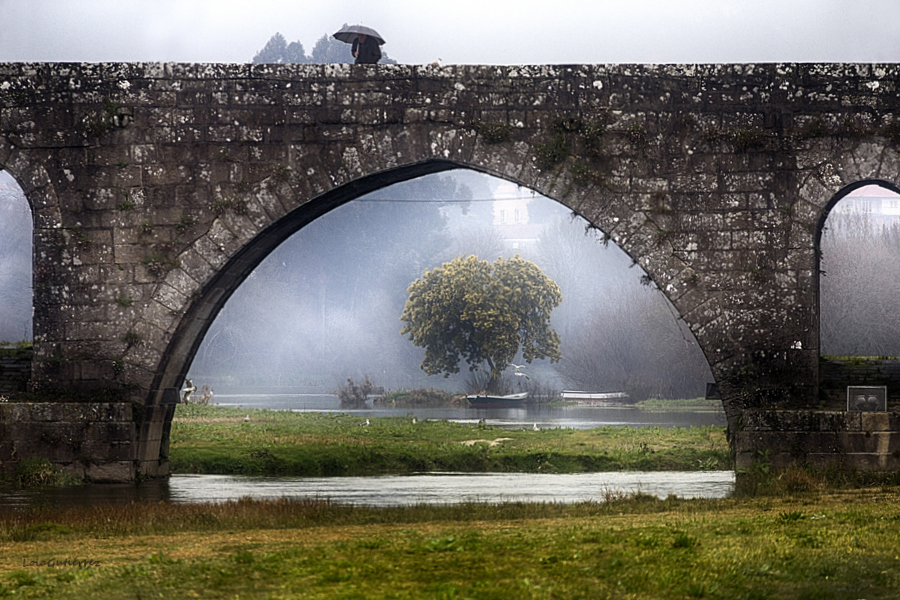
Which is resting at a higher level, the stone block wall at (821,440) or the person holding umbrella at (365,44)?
the person holding umbrella at (365,44)

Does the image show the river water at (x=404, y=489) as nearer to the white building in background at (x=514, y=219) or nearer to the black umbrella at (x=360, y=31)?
the black umbrella at (x=360, y=31)

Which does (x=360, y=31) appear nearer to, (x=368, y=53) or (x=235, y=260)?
(x=368, y=53)

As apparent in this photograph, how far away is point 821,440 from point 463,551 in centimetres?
676

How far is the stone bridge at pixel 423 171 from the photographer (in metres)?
13.5

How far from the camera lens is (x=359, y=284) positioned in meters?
60.4

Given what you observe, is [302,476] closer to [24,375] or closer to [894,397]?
[24,375]

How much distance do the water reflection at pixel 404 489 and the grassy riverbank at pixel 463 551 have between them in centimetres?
170

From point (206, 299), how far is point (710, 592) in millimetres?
9367

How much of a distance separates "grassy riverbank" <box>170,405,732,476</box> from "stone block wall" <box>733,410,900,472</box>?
15.2 feet

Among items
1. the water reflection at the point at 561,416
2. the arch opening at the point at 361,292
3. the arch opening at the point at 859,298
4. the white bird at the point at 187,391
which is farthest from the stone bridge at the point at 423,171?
the arch opening at the point at 361,292

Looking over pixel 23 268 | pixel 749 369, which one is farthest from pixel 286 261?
pixel 749 369

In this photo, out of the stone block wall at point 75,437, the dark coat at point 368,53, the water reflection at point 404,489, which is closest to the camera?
the water reflection at point 404,489

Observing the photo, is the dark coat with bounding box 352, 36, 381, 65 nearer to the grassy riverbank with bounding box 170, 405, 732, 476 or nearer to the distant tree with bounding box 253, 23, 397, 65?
the grassy riverbank with bounding box 170, 405, 732, 476

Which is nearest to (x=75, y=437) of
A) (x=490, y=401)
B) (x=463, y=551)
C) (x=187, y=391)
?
(x=463, y=551)
